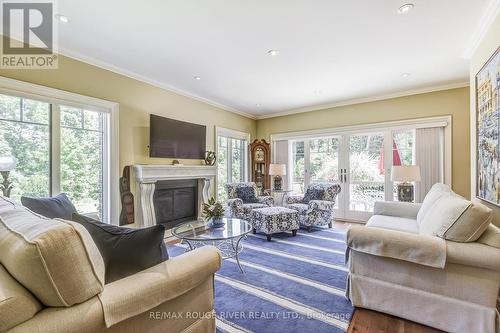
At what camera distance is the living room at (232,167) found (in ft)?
3.82

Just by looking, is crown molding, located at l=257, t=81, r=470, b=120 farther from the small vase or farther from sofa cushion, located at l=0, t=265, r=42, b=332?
sofa cushion, located at l=0, t=265, r=42, b=332

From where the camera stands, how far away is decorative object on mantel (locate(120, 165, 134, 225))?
11.6ft

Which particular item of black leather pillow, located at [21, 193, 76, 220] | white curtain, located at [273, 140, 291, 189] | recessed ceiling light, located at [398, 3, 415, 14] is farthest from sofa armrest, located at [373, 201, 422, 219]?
black leather pillow, located at [21, 193, 76, 220]

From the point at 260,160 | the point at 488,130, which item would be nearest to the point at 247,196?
the point at 260,160

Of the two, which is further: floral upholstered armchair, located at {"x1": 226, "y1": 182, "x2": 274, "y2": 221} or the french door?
the french door

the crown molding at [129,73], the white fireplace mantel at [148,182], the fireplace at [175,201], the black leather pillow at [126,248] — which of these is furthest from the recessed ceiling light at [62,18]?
the fireplace at [175,201]

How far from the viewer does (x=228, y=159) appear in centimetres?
570

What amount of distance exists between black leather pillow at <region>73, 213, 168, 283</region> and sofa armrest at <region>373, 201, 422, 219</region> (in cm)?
315

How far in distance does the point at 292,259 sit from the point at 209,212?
117 cm

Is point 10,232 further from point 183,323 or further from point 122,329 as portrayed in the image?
point 183,323

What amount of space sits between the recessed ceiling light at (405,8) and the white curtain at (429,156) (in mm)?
2864

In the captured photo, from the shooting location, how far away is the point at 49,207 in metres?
2.18

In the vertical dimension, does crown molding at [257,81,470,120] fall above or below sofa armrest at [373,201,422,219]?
above

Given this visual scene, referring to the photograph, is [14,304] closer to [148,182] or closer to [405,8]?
[148,182]
